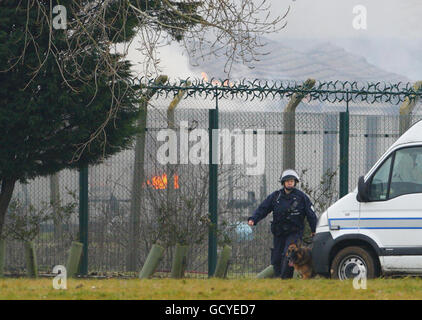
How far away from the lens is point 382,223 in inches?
420

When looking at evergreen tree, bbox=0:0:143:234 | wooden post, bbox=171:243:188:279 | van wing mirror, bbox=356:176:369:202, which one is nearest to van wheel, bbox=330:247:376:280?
van wing mirror, bbox=356:176:369:202

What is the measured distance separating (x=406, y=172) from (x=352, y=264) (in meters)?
1.34

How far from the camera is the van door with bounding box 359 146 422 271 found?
10.5 m

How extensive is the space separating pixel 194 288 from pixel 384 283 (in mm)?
2200

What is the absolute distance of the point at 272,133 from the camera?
14141mm

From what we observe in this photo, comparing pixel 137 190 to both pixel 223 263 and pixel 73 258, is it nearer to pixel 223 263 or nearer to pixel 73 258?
pixel 73 258

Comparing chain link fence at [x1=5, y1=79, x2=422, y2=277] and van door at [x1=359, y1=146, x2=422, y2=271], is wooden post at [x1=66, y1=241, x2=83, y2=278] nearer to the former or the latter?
chain link fence at [x1=5, y1=79, x2=422, y2=277]

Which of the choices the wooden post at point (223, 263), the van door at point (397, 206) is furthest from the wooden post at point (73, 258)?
the van door at point (397, 206)

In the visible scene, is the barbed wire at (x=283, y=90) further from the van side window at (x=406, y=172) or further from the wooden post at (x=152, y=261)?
the van side window at (x=406, y=172)

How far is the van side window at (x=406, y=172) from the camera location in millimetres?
10531

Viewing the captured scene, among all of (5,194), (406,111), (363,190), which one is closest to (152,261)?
(5,194)
